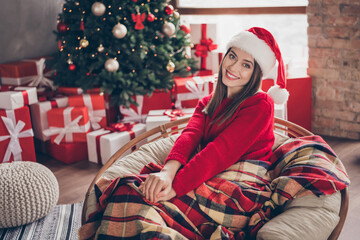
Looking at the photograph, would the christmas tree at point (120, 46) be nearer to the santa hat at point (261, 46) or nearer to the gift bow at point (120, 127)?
the gift bow at point (120, 127)

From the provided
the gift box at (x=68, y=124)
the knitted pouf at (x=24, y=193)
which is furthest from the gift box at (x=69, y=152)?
the knitted pouf at (x=24, y=193)

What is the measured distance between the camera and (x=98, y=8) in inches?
114

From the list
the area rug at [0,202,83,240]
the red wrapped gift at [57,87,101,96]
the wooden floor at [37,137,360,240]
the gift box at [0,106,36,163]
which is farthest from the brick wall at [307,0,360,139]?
the gift box at [0,106,36,163]

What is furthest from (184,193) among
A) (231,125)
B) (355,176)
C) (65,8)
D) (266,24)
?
(266,24)

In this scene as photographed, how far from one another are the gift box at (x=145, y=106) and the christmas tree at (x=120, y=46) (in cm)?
7

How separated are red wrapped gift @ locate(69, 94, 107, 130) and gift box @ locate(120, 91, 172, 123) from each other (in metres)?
0.16

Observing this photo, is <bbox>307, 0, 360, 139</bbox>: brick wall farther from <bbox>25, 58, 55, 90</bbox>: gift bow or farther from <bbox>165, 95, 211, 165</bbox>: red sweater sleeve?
<bbox>25, 58, 55, 90</bbox>: gift bow

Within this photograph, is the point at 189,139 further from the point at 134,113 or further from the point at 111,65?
the point at 134,113

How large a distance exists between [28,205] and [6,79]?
1.54m

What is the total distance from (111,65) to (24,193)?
46.3 inches

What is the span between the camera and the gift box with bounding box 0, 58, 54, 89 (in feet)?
10.8

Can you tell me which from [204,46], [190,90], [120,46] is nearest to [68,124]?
[120,46]

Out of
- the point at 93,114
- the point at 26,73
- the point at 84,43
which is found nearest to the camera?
the point at 84,43

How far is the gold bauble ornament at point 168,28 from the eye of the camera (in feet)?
10.4
